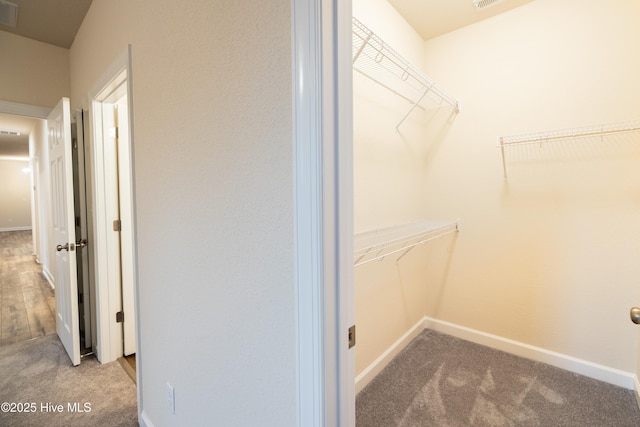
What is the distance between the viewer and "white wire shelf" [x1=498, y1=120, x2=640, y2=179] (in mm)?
1821

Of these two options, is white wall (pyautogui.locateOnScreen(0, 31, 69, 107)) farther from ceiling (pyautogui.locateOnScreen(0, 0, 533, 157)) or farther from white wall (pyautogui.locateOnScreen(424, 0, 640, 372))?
white wall (pyautogui.locateOnScreen(424, 0, 640, 372))

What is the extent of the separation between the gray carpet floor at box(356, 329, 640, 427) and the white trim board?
0.15 ft

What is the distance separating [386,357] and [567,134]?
2.03 meters

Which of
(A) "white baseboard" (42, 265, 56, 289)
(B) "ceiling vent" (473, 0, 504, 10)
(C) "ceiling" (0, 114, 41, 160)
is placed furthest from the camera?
(C) "ceiling" (0, 114, 41, 160)

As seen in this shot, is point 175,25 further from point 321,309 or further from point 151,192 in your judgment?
point 321,309

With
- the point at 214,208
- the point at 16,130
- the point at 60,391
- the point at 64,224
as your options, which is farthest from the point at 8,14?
the point at 16,130

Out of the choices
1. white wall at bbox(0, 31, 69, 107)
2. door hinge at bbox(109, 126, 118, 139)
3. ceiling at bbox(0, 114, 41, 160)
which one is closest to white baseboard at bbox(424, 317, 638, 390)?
door hinge at bbox(109, 126, 118, 139)

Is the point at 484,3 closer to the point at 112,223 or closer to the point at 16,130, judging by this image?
the point at 112,223

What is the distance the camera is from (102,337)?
2225mm

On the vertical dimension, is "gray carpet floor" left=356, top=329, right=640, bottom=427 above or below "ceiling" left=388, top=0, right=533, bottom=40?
below

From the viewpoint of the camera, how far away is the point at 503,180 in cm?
228

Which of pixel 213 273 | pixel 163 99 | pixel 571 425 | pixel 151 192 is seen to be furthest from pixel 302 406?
pixel 571 425

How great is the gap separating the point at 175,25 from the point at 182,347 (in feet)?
4.31

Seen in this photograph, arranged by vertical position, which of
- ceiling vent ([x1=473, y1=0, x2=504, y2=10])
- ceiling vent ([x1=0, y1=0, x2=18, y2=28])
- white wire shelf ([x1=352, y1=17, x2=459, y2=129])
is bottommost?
white wire shelf ([x1=352, y1=17, x2=459, y2=129])
